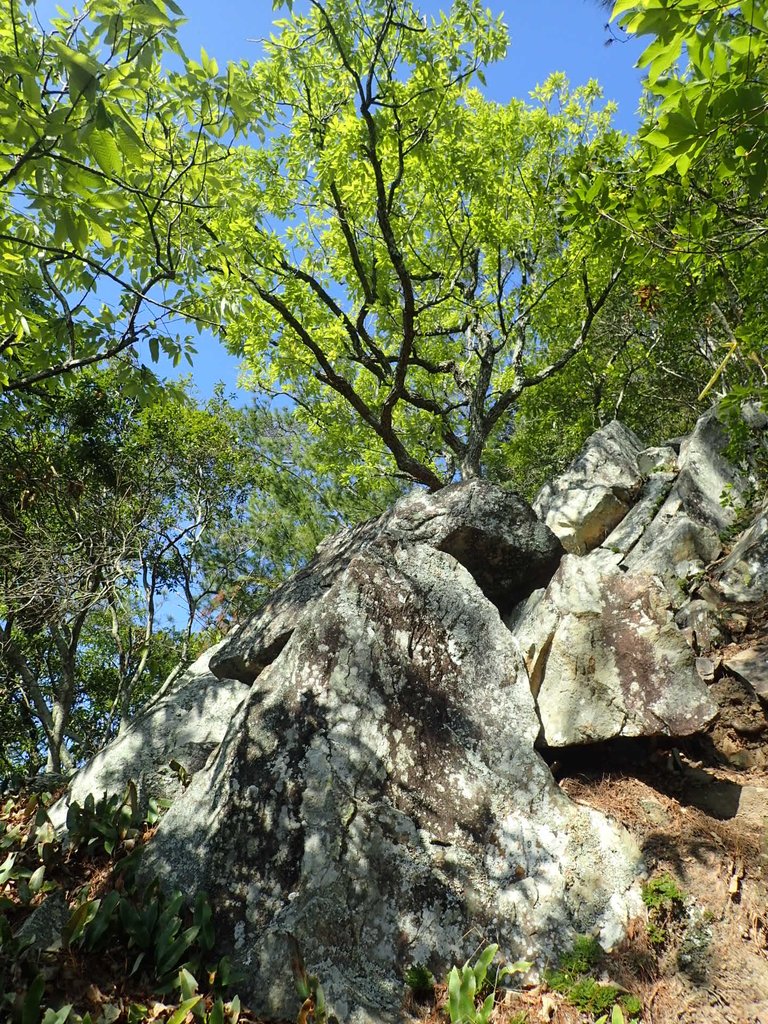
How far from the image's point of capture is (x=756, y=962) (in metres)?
4.25

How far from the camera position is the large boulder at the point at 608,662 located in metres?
5.73

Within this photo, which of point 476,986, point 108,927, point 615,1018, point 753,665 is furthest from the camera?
point 753,665

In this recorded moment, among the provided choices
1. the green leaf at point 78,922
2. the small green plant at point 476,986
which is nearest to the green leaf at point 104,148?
the green leaf at point 78,922

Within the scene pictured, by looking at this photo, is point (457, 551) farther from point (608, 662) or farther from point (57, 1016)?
point (57, 1016)

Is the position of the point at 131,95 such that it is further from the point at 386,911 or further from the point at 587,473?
the point at 587,473

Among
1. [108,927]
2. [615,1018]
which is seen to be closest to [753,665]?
[615,1018]

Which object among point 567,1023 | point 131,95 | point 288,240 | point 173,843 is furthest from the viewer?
point 288,240

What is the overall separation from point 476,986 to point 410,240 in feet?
39.8

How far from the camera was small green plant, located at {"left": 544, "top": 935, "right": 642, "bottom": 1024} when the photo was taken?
414cm

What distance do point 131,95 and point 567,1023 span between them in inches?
234

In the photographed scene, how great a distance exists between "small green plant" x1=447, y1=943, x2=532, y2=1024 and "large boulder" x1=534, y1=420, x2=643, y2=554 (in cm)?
684

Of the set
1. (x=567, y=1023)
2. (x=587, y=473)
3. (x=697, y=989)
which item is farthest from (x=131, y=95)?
(x=587, y=473)

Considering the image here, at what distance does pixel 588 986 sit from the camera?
14.1 feet

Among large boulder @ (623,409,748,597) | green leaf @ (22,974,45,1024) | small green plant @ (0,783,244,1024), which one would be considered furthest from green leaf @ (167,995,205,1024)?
large boulder @ (623,409,748,597)
